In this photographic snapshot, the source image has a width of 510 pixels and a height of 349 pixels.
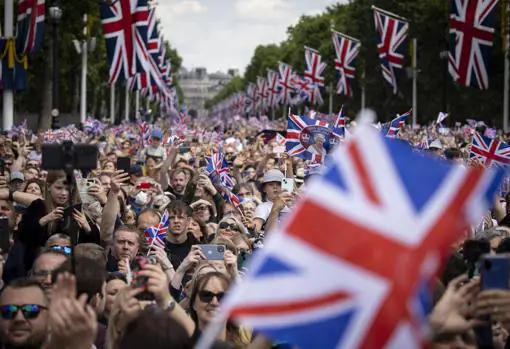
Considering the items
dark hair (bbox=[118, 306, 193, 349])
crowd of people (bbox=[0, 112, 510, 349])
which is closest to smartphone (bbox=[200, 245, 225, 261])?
crowd of people (bbox=[0, 112, 510, 349])

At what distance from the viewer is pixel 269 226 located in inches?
401

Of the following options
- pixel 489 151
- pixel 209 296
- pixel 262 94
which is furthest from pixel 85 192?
pixel 262 94

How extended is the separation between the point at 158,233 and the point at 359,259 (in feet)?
20.6

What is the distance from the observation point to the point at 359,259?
145 inches

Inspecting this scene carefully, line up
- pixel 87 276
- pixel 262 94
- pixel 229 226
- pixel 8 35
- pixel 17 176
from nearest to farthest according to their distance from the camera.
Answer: pixel 87 276 < pixel 229 226 < pixel 17 176 < pixel 8 35 < pixel 262 94

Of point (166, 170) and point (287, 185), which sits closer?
point (287, 185)

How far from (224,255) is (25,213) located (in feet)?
9.15

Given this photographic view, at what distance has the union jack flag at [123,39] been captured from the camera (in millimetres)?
28188

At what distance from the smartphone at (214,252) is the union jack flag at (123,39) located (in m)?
20.3

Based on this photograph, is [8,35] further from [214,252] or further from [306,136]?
[214,252]

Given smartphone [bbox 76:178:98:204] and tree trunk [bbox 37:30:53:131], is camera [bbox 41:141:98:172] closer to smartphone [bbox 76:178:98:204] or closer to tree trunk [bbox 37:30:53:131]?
smartphone [bbox 76:178:98:204]

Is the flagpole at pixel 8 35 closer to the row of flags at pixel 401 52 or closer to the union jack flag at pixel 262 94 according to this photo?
the row of flags at pixel 401 52

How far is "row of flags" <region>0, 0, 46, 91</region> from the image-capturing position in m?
32.1

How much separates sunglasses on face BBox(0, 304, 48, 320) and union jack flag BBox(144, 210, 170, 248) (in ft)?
12.7
